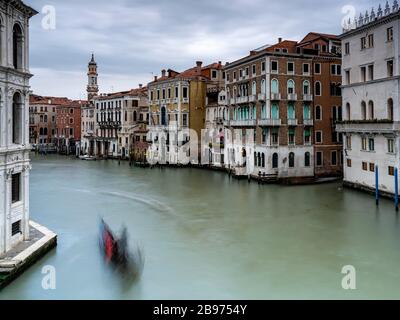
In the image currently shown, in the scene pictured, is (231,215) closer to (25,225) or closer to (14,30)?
(25,225)

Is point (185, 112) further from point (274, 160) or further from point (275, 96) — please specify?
point (274, 160)

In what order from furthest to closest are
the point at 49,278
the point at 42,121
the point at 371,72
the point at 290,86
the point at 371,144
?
1. the point at 42,121
2. the point at 290,86
3. the point at 371,72
4. the point at 371,144
5. the point at 49,278

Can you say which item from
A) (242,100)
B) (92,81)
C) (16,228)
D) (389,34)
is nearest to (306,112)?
(242,100)

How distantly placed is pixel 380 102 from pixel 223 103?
13020 millimetres

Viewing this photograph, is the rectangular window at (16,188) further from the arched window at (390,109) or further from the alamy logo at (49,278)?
the arched window at (390,109)

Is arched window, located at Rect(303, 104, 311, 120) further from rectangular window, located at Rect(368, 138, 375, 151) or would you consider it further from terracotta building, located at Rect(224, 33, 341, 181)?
rectangular window, located at Rect(368, 138, 375, 151)

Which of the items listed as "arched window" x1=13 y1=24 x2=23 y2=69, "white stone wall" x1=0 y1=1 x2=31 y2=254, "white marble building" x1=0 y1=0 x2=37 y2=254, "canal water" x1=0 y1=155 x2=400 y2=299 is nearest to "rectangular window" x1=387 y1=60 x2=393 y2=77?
"canal water" x1=0 y1=155 x2=400 y2=299

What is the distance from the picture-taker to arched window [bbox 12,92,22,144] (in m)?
9.58

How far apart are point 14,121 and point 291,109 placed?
53.9 feet

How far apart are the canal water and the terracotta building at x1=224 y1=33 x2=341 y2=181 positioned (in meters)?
2.84

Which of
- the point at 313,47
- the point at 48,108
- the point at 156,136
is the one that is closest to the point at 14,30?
the point at 313,47

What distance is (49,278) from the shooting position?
8.44m

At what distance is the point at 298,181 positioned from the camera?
2250 centimetres
